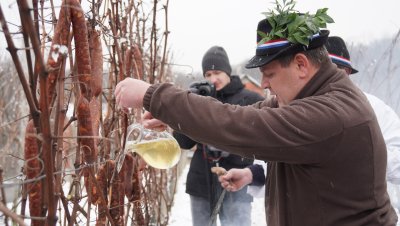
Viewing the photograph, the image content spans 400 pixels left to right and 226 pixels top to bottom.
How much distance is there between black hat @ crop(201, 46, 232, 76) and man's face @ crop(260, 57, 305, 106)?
253 centimetres

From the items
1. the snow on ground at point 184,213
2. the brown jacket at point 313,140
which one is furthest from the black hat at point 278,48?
the snow on ground at point 184,213

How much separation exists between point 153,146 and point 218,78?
2.62m

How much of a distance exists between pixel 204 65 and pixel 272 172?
255 centimetres

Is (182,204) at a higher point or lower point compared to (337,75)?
lower

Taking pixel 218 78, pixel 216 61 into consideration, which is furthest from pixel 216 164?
pixel 216 61

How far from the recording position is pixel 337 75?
5.08ft

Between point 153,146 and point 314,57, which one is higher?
point 314,57

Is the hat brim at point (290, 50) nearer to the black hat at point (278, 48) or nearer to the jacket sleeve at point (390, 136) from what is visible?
the black hat at point (278, 48)

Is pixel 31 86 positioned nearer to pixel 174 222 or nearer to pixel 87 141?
pixel 87 141

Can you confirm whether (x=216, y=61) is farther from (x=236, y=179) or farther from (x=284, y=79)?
(x=284, y=79)

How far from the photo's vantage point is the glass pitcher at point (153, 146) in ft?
5.13

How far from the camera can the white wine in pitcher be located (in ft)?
5.12

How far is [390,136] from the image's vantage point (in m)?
2.76

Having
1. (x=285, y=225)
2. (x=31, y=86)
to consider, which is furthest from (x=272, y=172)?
(x=31, y=86)
